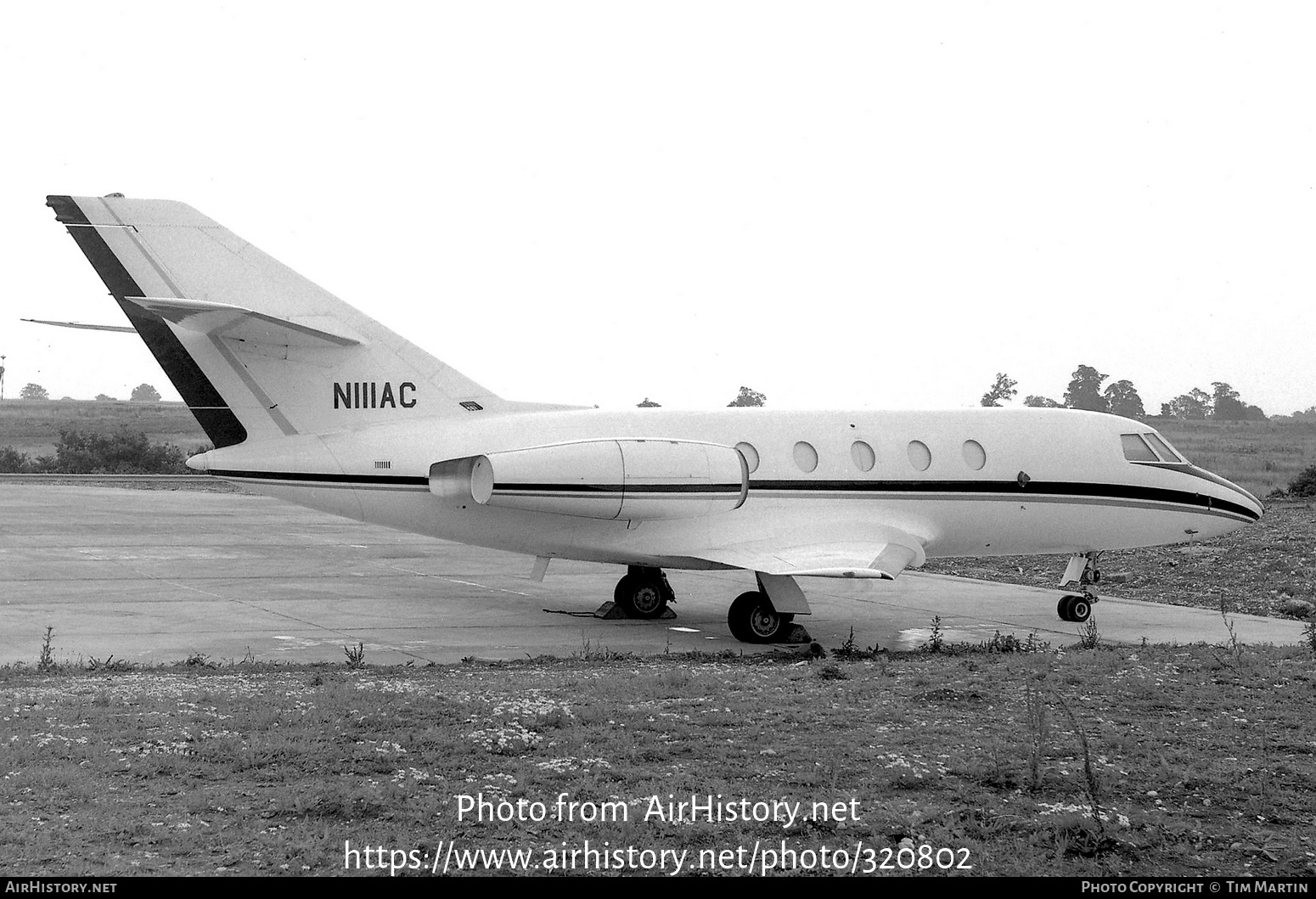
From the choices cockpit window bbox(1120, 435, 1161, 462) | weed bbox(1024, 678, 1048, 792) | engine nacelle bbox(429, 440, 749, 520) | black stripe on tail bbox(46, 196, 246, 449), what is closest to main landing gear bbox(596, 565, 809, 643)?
engine nacelle bbox(429, 440, 749, 520)

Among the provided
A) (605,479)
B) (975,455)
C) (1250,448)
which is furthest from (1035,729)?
(1250,448)

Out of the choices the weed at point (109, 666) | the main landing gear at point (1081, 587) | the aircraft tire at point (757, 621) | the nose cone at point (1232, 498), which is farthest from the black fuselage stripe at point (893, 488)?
the weed at point (109, 666)

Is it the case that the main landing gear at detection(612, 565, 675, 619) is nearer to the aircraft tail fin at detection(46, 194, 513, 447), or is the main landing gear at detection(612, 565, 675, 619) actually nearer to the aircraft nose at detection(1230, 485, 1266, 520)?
the aircraft tail fin at detection(46, 194, 513, 447)

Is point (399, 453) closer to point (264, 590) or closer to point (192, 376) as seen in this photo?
point (192, 376)

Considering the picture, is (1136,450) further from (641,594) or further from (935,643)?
(641,594)

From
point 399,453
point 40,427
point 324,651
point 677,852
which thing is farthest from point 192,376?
point 40,427

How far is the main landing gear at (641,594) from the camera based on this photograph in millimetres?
15320

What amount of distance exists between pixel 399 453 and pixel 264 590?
4258mm

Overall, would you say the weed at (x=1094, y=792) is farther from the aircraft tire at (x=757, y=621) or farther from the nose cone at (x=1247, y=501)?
the nose cone at (x=1247, y=501)

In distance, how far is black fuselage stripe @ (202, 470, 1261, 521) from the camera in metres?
13.3

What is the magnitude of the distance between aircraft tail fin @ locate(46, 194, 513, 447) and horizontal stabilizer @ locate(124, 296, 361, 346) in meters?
0.02

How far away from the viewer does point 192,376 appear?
44.9 feet

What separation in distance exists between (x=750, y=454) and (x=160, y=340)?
687 cm

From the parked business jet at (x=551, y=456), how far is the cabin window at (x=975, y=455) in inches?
1.0
